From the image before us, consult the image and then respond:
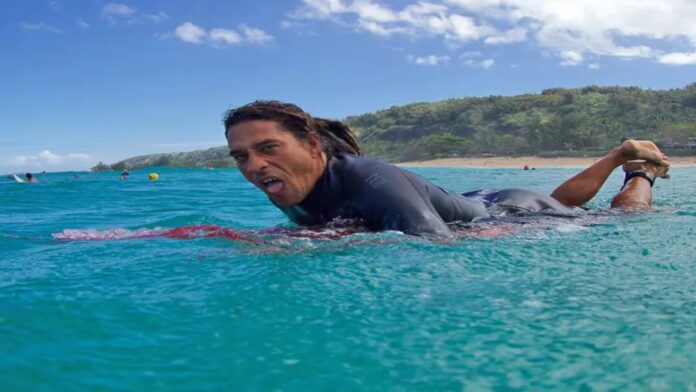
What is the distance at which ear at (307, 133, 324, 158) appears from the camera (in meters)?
4.13

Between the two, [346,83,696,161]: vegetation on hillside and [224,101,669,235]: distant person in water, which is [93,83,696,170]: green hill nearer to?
[346,83,696,161]: vegetation on hillside

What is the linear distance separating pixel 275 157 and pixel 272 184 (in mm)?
214

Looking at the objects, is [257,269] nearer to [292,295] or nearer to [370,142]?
[292,295]

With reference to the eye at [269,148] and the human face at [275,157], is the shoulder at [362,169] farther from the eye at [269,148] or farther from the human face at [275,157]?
the eye at [269,148]

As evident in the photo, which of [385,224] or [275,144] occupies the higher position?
[275,144]

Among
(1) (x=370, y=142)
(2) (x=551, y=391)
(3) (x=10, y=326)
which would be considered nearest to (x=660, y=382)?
(2) (x=551, y=391)

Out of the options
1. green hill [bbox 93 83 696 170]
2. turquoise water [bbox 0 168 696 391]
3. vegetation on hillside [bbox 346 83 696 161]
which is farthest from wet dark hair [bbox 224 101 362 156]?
vegetation on hillside [bbox 346 83 696 161]

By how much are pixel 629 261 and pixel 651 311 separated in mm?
975

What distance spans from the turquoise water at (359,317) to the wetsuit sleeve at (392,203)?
0.17 metres

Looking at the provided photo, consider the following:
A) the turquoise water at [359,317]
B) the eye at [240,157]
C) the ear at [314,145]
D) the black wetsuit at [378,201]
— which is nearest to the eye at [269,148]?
the eye at [240,157]

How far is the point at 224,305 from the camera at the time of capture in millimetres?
2281

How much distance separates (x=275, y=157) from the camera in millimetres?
3979

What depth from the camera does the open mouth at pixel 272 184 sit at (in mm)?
4059

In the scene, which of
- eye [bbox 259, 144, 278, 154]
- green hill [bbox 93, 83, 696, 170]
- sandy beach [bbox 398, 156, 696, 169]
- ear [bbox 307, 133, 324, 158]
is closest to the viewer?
eye [bbox 259, 144, 278, 154]
